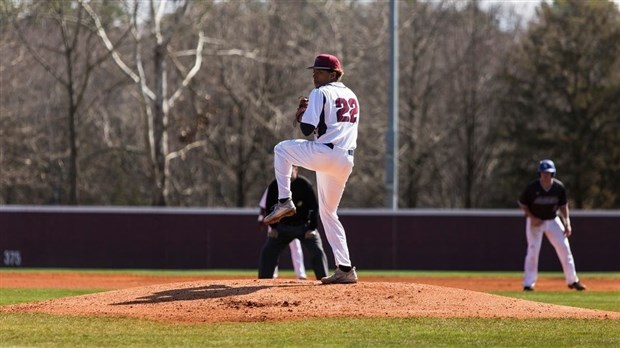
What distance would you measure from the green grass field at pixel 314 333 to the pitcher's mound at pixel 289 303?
31 cm

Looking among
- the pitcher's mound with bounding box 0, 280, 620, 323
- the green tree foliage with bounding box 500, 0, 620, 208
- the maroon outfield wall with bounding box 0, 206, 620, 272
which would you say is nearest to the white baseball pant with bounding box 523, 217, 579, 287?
the pitcher's mound with bounding box 0, 280, 620, 323

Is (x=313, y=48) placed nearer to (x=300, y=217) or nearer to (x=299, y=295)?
(x=300, y=217)

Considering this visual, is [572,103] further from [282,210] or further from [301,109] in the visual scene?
[282,210]

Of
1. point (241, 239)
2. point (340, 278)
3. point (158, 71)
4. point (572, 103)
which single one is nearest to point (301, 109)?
point (340, 278)

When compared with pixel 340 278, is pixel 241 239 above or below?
below

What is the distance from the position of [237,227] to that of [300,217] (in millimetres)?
12354

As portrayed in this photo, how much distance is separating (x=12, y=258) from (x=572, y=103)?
23640mm

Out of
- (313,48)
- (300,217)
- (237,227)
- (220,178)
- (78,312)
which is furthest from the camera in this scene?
(220,178)

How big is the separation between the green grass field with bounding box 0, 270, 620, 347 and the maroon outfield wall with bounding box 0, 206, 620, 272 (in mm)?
15480

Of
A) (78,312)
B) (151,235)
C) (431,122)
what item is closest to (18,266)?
(151,235)

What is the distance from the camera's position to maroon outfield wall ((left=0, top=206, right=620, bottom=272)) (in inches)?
1033

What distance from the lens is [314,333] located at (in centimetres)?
955

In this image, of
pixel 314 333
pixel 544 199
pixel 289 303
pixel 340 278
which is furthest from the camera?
pixel 544 199

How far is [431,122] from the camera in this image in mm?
44812
